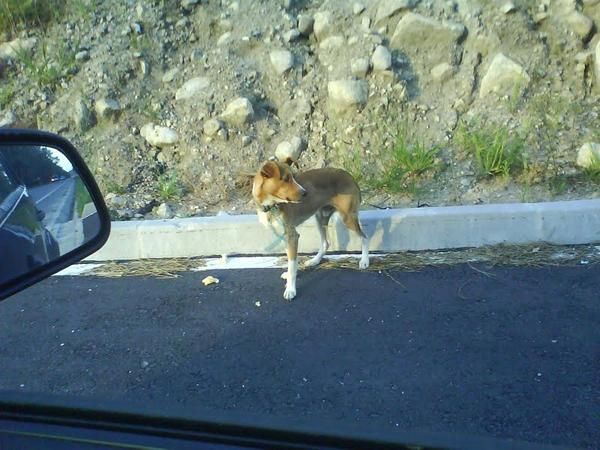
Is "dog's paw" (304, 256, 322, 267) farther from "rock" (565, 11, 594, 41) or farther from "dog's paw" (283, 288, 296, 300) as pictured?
"rock" (565, 11, 594, 41)

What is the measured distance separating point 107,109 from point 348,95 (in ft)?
10.9

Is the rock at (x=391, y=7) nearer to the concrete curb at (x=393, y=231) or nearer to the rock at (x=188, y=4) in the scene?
the rock at (x=188, y=4)

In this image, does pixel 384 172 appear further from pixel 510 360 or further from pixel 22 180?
pixel 22 180

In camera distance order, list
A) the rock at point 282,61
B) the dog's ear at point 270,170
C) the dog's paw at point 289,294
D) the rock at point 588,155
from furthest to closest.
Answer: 1. the rock at point 282,61
2. the rock at point 588,155
3. the dog's ear at point 270,170
4. the dog's paw at point 289,294

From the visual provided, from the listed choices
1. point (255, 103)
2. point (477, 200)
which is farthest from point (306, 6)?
point (477, 200)

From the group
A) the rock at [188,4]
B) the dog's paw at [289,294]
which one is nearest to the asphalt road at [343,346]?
the dog's paw at [289,294]

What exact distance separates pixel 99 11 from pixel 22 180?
8.71m

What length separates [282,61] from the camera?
368 inches

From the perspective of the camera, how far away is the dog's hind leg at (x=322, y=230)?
6465 millimetres

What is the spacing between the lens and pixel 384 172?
7684 millimetres

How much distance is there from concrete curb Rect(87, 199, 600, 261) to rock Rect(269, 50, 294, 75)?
10.3ft

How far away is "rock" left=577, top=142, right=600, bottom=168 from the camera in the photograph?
7230 mm

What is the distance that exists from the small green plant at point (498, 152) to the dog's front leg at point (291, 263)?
2672mm

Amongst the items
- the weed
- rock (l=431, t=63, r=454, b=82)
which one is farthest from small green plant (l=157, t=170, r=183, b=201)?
rock (l=431, t=63, r=454, b=82)
